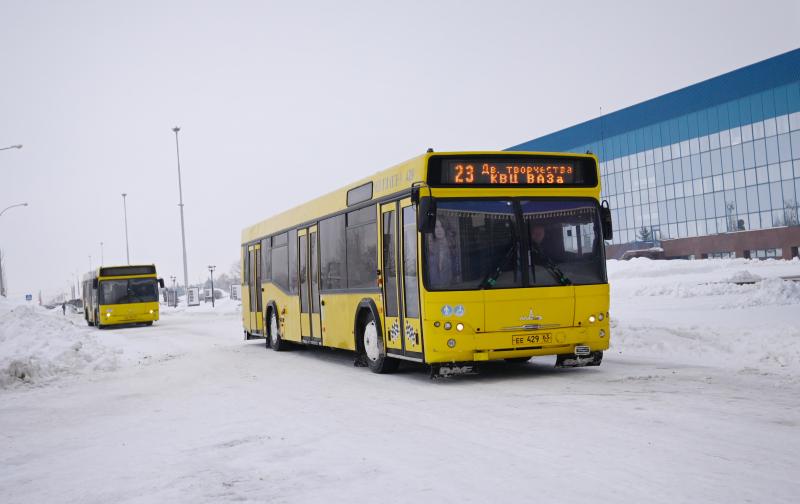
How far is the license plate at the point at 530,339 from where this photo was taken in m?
11.6

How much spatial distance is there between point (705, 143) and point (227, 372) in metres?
65.4

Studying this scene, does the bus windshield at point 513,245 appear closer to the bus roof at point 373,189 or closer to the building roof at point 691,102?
the bus roof at point 373,189

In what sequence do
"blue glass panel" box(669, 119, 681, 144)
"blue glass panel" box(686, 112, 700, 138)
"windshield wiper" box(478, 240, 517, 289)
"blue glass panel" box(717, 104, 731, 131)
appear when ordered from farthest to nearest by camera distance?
"blue glass panel" box(669, 119, 681, 144), "blue glass panel" box(686, 112, 700, 138), "blue glass panel" box(717, 104, 731, 131), "windshield wiper" box(478, 240, 517, 289)

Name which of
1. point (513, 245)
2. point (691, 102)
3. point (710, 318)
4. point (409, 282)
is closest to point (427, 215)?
point (409, 282)

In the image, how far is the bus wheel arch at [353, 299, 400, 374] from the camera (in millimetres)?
13375

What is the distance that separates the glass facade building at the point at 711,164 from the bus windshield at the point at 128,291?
4621 centimetres

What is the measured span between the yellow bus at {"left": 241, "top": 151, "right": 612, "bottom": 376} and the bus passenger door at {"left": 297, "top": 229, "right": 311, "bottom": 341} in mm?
4147

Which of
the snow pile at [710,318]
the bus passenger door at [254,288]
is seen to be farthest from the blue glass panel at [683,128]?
the bus passenger door at [254,288]

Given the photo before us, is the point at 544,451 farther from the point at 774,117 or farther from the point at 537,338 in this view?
the point at 774,117

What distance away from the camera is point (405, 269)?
12.2 meters

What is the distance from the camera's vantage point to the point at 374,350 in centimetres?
1373

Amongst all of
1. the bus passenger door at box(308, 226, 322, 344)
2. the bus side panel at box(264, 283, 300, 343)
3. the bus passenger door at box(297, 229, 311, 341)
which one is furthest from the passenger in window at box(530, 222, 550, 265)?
the bus side panel at box(264, 283, 300, 343)

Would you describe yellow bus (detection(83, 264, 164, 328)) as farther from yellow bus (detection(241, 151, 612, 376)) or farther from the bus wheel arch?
yellow bus (detection(241, 151, 612, 376))

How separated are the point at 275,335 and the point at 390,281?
8.54 meters
